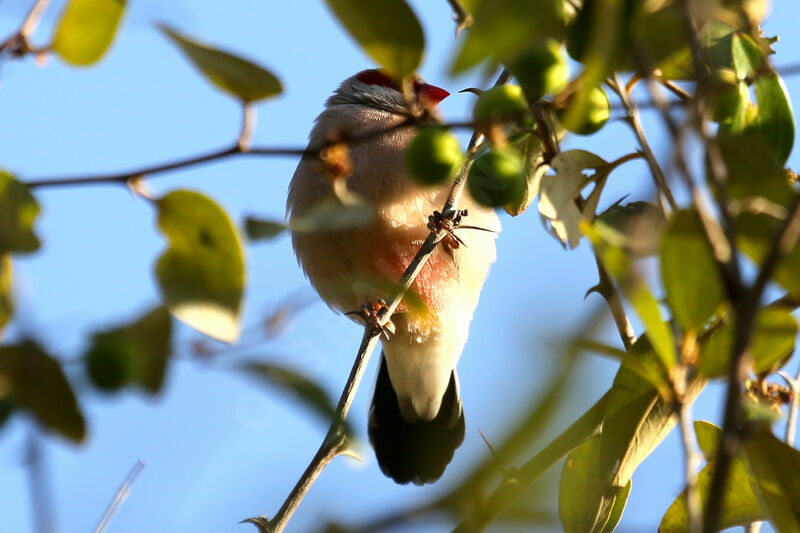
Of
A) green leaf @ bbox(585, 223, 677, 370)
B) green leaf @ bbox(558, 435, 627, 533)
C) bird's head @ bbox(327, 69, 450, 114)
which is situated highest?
bird's head @ bbox(327, 69, 450, 114)

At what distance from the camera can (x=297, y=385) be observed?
1.01 metres

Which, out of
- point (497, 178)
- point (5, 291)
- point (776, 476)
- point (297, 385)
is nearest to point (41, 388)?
point (5, 291)

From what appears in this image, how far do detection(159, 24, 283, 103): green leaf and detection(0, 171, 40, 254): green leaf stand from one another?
28 centimetres

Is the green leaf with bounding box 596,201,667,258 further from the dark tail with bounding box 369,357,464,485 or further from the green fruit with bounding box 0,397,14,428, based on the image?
the dark tail with bounding box 369,357,464,485

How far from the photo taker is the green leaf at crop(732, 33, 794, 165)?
5.77 ft

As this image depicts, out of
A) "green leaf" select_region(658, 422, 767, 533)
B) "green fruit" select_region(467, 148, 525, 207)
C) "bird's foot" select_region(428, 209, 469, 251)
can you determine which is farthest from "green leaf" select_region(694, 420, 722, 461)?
"bird's foot" select_region(428, 209, 469, 251)

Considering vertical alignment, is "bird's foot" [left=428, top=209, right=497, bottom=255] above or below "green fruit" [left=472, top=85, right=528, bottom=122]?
above

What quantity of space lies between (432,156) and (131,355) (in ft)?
1.68

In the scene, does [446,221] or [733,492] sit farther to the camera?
[446,221]

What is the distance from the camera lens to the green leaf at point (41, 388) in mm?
974

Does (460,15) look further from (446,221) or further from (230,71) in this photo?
(446,221)

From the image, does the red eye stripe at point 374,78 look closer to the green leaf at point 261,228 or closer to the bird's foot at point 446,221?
the bird's foot at point 446,221

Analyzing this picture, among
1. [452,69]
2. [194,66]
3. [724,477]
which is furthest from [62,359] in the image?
[724,477]

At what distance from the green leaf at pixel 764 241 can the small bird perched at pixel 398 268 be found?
82.8 inches
